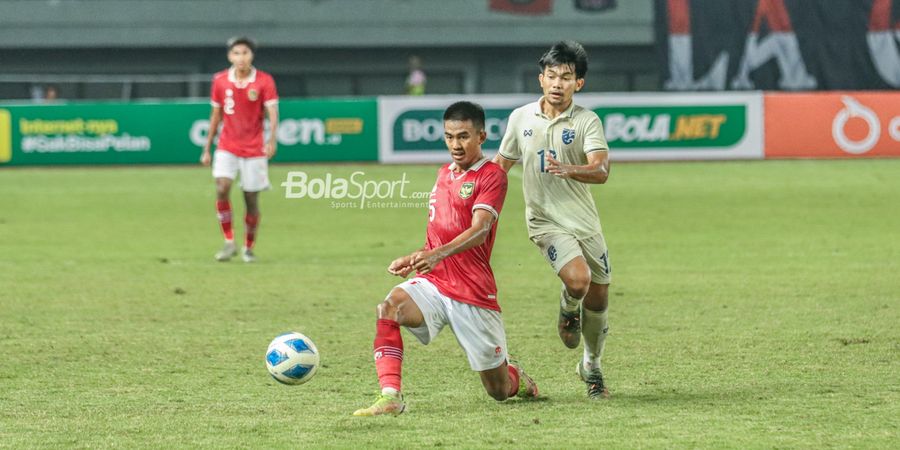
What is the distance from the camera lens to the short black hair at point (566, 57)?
23.3ft

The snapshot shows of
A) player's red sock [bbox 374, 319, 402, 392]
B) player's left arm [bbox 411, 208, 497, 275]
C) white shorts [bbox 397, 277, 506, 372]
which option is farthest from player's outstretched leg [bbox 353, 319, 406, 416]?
player's left arm [bbox 411, 208, 497, 275]

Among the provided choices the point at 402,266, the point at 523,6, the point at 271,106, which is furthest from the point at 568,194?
the point at 523,6

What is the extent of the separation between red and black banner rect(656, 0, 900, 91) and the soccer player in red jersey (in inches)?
1089

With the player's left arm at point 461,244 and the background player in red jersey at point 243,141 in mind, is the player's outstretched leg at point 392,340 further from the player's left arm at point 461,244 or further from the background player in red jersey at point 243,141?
the background player in red jersey at point 243,141

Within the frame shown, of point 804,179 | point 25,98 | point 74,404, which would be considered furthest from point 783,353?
point 25,98

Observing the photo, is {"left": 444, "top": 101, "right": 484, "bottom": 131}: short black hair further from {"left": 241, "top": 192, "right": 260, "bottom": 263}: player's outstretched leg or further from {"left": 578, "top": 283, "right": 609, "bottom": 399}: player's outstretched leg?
{"left": 241, "top": 192, "right": 260, "bottom": 263}: player's outstretched leg

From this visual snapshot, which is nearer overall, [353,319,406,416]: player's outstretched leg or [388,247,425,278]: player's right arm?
[388,247,425,278]: player's right arm

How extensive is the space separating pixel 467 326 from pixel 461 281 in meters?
0.22

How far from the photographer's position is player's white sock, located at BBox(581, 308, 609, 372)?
7.21 metres

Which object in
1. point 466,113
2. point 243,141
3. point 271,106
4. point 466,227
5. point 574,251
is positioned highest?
point 271,106

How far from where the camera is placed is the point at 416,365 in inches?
320

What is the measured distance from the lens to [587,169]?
681 centimetres

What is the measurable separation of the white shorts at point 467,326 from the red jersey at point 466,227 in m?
0.04

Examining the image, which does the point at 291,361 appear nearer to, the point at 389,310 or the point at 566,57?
the point at 389,310
